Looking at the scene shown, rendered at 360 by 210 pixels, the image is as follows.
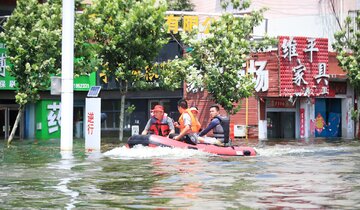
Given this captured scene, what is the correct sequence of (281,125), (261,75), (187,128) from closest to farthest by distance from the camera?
(187,128)
(261,75)
(281,125)

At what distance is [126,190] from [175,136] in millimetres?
10529

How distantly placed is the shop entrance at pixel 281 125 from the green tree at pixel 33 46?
1437cm

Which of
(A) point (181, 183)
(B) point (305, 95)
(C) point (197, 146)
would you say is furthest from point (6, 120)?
(A) point (181, 183)

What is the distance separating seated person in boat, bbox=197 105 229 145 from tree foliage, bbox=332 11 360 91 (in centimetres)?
2070

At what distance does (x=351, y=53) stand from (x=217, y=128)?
23.3 meters

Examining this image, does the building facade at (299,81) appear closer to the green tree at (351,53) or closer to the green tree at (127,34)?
the green tree at (351,53)

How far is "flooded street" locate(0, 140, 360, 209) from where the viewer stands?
9.79 meters

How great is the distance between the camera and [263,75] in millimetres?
42312

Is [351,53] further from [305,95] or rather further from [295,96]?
[295,96]

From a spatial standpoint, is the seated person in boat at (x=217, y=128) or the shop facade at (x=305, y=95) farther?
the shop facade at (x=305, y=95)

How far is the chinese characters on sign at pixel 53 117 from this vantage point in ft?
138

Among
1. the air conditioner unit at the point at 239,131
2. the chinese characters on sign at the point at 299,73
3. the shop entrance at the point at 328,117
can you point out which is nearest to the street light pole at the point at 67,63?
the air conditioner unit at the point at 239,131

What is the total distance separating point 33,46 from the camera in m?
32.3

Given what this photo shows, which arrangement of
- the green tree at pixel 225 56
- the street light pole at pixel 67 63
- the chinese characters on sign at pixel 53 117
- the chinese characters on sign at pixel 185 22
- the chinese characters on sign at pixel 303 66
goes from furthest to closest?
1. the chinese characters on sign at pixel 53 117
2. the chinese characters on sign at pixel 303 66
3. the chinese characters on sign at pixel 185 22
4. the green tree at pixel 225 56
5. the street light pole at pixel 67 63
